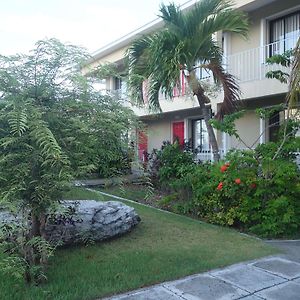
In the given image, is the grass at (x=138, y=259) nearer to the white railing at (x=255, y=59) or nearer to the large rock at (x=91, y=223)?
the large rock at (x=91, y=223)

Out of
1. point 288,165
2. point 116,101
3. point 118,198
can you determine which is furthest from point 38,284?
point 118,198

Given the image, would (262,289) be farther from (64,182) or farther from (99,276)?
(64,182)

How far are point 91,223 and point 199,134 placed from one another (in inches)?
459

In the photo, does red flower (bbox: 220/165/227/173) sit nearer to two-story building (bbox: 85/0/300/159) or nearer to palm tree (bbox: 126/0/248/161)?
palm tree (bbox: 126/0/248/161)

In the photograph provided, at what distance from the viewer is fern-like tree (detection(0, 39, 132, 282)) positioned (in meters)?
3.93

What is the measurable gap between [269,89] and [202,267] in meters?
7.85

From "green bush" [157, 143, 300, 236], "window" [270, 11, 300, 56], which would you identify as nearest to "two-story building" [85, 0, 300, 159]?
"window" [270, 11, 300, 56]

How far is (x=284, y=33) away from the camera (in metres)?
12.5

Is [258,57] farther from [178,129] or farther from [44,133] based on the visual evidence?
[44,133]

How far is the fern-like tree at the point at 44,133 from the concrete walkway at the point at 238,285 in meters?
1.41

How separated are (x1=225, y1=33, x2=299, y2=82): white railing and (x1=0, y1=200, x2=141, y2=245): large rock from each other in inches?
278

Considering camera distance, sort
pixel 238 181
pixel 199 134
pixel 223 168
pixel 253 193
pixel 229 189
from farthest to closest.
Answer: pixel 199 134 → pixel 223 168 → pixel 229 189 → pixel 253 193 → pixel 238 181

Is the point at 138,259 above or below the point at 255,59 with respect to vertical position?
below

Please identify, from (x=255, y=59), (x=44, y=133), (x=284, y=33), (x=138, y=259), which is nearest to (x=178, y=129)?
(x=255, y=59)
